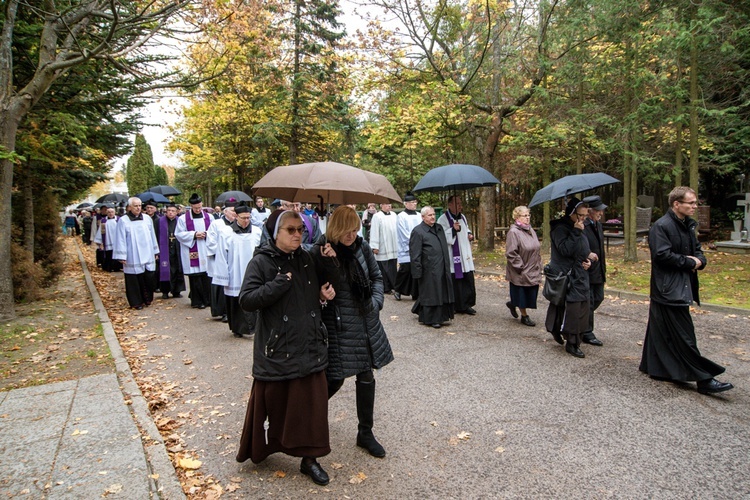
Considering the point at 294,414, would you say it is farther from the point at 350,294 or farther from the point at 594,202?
the point at 594,202

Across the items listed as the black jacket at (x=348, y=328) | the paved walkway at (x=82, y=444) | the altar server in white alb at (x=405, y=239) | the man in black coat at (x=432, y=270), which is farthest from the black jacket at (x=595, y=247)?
the paved walkway at (x=82, y=444)

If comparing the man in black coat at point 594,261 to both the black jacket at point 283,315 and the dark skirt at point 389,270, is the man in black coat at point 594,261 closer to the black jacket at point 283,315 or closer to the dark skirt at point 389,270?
the black jacket at point 283,315

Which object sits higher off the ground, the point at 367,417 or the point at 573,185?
the point at 573,185

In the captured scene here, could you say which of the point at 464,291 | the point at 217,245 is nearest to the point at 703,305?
the point at 464,291

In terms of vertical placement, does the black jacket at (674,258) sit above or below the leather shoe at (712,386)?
above

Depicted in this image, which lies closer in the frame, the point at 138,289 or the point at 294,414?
the point at 294,414

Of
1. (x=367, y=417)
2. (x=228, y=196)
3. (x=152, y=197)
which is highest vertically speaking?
(x=152, y=197)

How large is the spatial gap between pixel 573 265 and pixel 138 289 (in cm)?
834

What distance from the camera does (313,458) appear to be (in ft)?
11.1

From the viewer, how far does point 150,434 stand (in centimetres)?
405

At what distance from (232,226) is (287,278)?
15.7 ft

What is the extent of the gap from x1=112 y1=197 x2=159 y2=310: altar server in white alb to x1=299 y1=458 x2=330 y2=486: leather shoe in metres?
7.58

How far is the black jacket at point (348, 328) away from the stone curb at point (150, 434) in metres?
1.35

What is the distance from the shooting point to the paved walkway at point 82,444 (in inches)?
128
